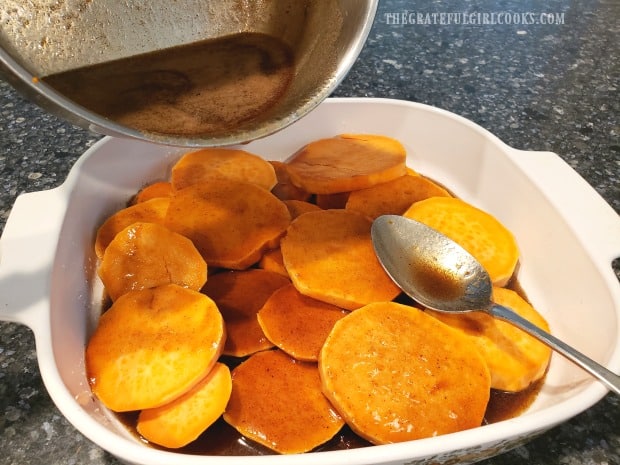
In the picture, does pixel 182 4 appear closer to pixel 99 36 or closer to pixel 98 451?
pixel 99 36

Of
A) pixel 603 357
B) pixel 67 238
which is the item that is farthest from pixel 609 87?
pixel 67 238

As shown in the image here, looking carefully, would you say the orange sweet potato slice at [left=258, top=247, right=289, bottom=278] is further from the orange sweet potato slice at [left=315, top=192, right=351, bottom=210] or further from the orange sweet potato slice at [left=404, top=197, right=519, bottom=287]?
the orange sweet potato slice at [left=404, top=197, right=519, bottom=287]

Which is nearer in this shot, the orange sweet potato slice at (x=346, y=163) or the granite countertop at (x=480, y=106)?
the granite countertop at (x=480, y=106)

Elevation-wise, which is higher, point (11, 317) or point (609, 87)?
point (609, 87)

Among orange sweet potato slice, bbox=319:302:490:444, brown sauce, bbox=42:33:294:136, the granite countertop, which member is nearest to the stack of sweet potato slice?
orange sweet potato slice, bbox=319:302:490:444

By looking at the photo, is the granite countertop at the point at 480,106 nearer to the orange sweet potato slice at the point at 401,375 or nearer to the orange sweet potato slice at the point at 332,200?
the orange sweet potato slice at the point at 401,375

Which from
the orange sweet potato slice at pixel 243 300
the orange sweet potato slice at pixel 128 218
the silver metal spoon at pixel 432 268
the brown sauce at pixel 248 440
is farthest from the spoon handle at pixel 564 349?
the orange sweet potato slice at pixel 128 218

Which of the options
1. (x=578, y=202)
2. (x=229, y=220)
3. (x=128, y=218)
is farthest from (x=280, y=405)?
(x=578, y=202)
